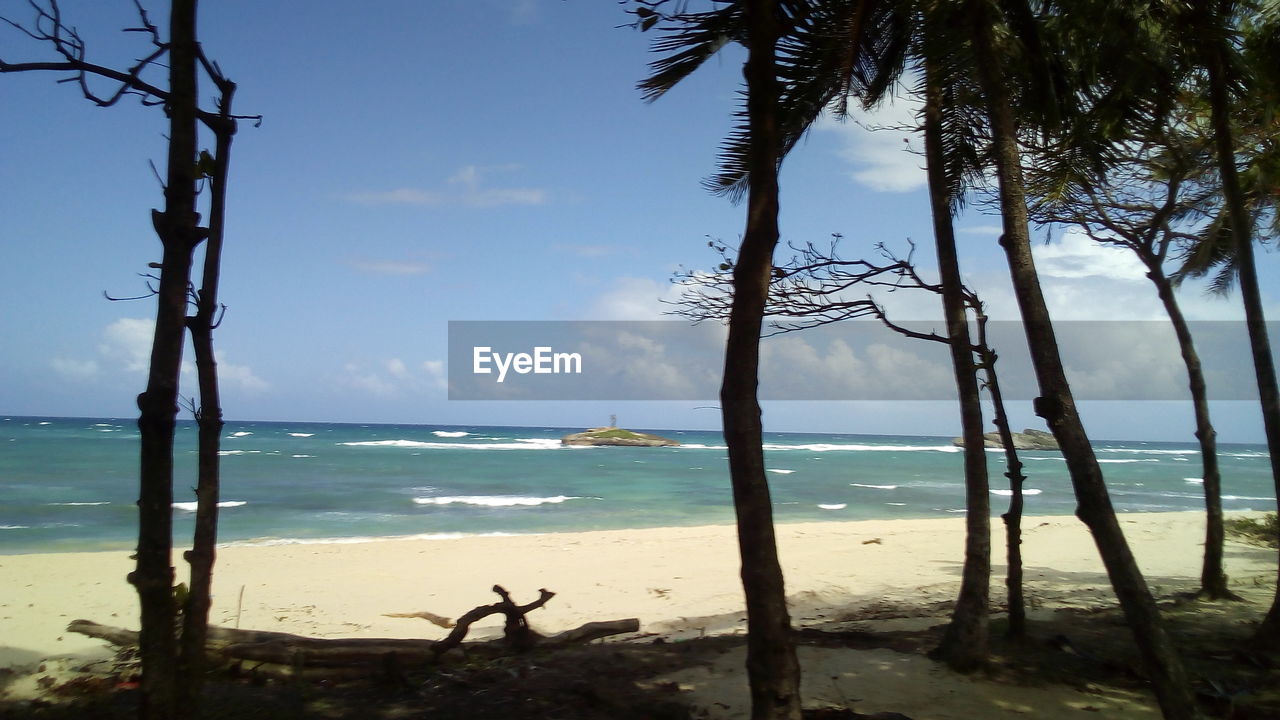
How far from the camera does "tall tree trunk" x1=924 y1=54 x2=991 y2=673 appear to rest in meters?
5.38

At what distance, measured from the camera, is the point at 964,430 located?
18.5ft

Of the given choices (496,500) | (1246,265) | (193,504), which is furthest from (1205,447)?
(193,504)

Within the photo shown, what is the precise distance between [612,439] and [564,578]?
56.5 m

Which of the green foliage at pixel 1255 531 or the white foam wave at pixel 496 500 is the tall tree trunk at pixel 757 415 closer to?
the green foliage at pixel 1255 531

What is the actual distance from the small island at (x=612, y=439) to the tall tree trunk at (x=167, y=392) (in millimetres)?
63789

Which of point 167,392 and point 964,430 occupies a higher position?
point 167,392

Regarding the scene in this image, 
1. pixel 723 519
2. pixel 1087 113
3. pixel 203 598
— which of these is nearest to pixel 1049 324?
pixel 1087 113

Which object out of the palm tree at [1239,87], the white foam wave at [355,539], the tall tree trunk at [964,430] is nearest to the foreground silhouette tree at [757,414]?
the tall tree trunk at [964,430]

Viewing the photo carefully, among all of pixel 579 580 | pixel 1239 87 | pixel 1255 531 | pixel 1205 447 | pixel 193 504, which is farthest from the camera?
pixel 193 504

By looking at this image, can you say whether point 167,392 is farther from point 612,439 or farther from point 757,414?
point 612,439

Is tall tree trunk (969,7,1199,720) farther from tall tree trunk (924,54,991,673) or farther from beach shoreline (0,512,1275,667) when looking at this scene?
beach shoreline (0,512,1275,667)

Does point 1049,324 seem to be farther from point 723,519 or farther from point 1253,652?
point 723,519

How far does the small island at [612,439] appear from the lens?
6750cm

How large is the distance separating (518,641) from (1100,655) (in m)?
4.17
